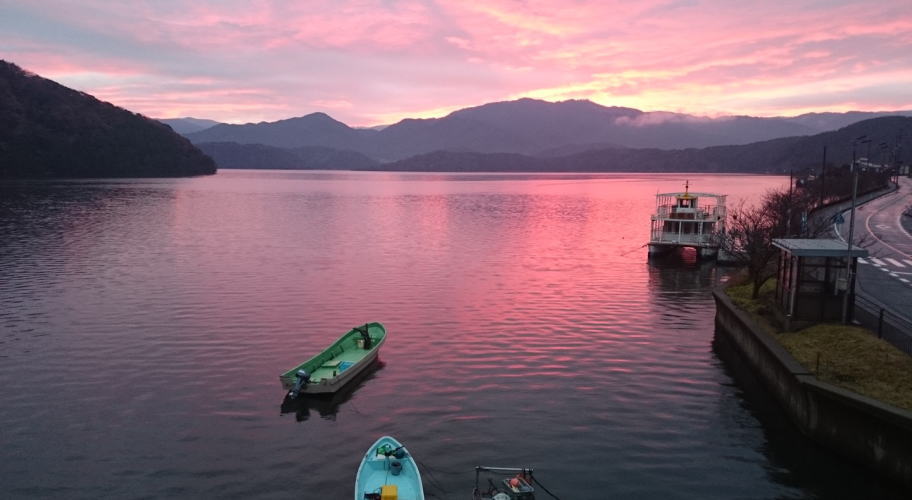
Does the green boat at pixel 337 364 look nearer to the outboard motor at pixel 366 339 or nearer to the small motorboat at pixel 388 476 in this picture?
the outboard motor at pixel 366 339

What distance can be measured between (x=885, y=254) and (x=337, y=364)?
45944 mm

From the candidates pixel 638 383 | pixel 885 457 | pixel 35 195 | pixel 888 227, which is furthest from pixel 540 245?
pixel 35 195

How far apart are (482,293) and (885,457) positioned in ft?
110

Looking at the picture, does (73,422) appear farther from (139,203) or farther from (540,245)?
(139,203)

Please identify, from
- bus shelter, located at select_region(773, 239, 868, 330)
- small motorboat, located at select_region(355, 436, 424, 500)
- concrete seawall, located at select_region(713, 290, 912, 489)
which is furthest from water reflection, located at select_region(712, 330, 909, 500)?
small motorboat, located at select_region(355, 436, 424, 500)

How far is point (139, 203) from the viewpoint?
140 metres

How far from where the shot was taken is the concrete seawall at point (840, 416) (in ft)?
63.5

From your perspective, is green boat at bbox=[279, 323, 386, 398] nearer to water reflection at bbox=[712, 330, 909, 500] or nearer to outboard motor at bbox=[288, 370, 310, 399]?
outboard motor at bbox=[288, 370, 310, 399]

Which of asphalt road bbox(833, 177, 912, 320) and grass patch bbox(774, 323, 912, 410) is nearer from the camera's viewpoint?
grass patch bbox(774, 323, 912, 410)

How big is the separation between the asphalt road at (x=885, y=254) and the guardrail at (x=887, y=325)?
9.78 ft

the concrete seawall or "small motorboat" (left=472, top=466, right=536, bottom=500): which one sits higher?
the concrete seawall

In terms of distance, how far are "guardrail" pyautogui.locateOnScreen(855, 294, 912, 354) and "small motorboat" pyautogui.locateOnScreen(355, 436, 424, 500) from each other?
18.7 meters

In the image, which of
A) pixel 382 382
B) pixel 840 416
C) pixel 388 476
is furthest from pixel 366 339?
pixel 840 416

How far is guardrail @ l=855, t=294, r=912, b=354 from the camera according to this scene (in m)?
24.4
